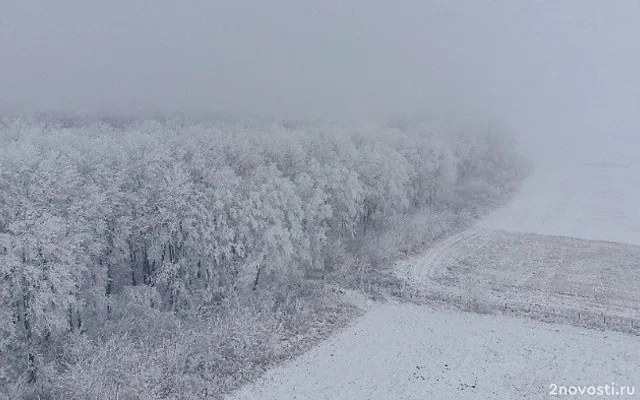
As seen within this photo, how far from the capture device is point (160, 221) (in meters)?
36.2

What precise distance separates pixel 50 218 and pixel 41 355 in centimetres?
778

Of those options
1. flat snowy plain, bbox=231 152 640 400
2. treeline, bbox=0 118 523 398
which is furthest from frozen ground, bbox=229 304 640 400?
treeline, bbox=0 118 523 398

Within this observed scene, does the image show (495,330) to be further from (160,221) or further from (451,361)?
(160,221)

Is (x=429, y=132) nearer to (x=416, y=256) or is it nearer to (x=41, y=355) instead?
(x=416, y=256)

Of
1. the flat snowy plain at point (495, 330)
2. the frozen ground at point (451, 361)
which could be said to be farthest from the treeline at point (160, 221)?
the frozen ground at point (451, 361)

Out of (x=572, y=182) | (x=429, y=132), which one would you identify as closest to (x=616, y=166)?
(x=572, y=182)

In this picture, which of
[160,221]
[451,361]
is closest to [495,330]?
[451,361]

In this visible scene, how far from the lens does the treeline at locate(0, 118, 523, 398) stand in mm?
29609

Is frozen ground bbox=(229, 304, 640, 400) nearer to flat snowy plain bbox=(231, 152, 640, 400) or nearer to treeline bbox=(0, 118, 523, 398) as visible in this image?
flat snowy plain bbox=(231, 152, 640, 400)

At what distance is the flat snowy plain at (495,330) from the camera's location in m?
30.9

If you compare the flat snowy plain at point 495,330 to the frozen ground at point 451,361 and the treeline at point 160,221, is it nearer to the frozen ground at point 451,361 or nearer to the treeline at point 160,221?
the frozen ground at point 451,361

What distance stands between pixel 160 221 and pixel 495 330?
24158 mm

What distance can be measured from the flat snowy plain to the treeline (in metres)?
8.39

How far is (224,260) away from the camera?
40969 millimetres
